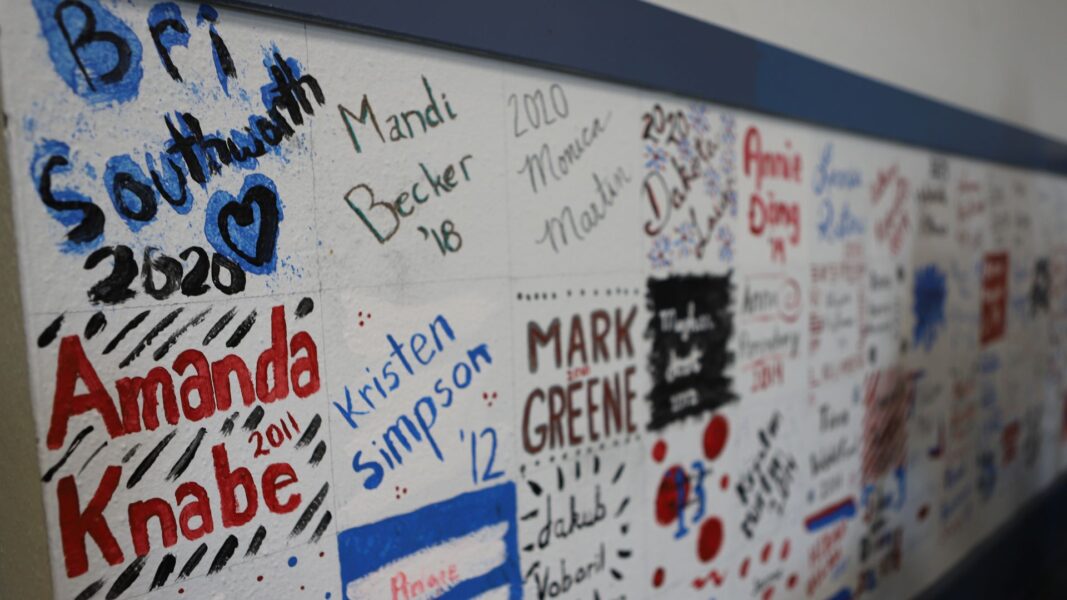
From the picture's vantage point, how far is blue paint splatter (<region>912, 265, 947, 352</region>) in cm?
184

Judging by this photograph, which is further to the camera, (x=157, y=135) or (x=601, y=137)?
(x=601, y=137)

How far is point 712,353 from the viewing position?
119 cm

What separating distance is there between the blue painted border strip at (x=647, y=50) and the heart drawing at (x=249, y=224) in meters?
0.19

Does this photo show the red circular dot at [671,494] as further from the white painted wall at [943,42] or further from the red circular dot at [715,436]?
the white painted wall at [943,42]

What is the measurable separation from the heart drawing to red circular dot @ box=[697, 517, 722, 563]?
941mm

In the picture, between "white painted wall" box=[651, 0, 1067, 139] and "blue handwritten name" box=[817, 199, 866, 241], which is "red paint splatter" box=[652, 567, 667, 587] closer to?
"blue handwritten name" box=[817, 199, 866, 241]

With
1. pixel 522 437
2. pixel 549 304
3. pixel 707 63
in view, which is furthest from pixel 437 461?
pixel 707 63

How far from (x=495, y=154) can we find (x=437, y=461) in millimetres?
423

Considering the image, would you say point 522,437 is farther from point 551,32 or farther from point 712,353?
point 551,32

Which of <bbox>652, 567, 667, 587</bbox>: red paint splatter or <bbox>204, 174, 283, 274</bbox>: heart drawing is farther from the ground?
<bbox>204, 174, 283, 274</bbox>: heart drawing
